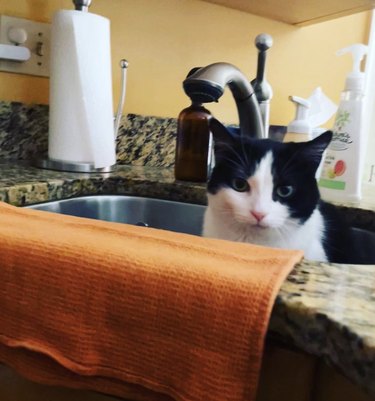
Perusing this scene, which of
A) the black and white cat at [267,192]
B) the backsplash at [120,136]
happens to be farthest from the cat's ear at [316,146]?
the backsplash at [120,136]

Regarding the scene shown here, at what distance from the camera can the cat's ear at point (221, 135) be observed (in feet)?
2.39

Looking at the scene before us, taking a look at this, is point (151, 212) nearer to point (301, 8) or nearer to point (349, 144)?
point (349, 144)

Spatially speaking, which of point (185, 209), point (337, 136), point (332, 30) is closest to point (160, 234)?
point (185, 209)

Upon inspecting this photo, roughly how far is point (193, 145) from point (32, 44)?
42 cm

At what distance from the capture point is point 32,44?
1.07 meters

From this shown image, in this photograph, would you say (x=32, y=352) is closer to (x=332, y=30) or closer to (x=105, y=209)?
(x=105, y=209)

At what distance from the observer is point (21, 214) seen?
584mm

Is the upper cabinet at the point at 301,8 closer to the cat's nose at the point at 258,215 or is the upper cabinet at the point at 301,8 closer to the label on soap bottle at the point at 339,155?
the label on soap bottle at the point at 339,155

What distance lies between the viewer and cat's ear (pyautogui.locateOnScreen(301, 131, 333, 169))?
0.69m

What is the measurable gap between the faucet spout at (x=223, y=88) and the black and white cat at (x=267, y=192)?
57 mm

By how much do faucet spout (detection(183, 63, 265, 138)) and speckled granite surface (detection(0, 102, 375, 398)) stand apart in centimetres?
17

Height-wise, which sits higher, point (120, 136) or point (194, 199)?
point (120, 136)

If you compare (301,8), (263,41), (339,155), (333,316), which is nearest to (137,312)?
(333,316)

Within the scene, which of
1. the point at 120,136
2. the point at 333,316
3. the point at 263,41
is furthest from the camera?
the point at 120,136
